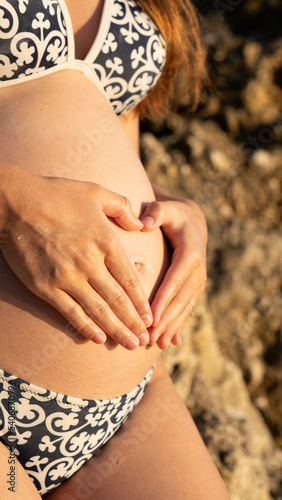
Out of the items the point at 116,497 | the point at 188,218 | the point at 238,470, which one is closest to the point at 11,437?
the point at 116,497

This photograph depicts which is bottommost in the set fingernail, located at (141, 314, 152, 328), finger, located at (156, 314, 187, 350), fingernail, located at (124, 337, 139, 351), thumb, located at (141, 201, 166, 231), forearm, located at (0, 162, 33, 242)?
finger, located at (156, 314, 187, 350)

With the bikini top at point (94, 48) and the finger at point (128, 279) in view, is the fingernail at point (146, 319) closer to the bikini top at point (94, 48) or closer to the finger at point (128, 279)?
the finger at point (128, 279)

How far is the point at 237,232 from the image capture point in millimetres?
2236

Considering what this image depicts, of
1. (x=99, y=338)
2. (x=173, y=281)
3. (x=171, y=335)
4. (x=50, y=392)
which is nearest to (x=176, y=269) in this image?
(x=173, y=281)

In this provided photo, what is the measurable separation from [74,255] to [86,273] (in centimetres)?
4

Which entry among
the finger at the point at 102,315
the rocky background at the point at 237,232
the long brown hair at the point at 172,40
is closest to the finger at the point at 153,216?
the finger at the point at 102,315

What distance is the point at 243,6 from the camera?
2.67 m

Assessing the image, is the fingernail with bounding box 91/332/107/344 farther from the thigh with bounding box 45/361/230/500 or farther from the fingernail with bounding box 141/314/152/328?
the thigh with bounding box 45/361/230/500

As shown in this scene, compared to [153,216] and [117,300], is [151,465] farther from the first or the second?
[153,216]

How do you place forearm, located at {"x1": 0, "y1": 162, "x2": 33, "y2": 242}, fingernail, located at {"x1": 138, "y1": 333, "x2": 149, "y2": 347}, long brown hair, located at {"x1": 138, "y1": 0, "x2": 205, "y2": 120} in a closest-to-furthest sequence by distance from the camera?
forearm, located at {"x1": 0, "y1": 162, "x2": 33, "y2": 242} → fingernail, located at {"x1": 138, "y1": 333, "x2": 149, "y2": 347} → long brown hair, located at {"x1": 138, "y1": 0, "x2": 205, "y2": 120}

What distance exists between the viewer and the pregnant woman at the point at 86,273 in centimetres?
85

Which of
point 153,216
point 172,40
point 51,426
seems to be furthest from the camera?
point 172,40

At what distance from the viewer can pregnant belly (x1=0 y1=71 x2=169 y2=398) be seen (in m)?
0.87

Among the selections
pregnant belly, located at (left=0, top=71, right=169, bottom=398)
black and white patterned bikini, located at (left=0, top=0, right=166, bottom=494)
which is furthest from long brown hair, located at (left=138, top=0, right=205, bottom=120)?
pregnant belly, located at (left=0, top=71, right=169, bottom=398)
